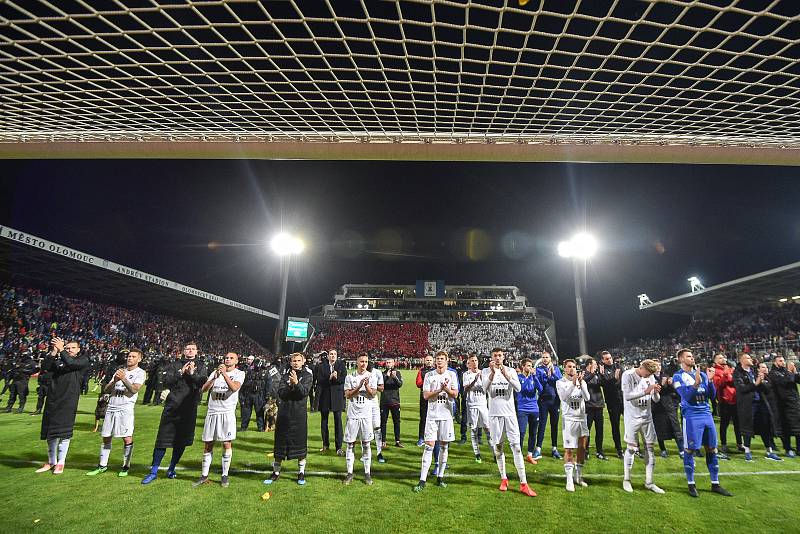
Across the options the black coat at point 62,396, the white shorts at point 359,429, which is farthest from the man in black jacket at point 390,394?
the black coat at point 62,396

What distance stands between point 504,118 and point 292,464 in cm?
691

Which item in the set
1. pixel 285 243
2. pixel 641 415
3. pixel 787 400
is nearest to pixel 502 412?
pixel 641 415

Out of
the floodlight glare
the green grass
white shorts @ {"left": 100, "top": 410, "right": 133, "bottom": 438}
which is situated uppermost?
the floodlight glare

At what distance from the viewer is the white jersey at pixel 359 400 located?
6.41m

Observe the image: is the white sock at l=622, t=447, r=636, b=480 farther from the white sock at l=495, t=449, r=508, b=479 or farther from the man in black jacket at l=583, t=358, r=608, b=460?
the white sock at l=495, t=449, r=508, b=479

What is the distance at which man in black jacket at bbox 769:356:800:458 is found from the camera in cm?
772

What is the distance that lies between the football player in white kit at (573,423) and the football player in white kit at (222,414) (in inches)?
202

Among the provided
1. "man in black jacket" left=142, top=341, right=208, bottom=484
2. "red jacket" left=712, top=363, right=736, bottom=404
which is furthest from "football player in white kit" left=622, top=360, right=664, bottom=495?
"man in black jacket" left=142, top=341, right=208, bottom=484

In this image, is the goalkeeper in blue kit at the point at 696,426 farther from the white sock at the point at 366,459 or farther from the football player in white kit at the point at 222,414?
the football player in white kit at the point at 222,414

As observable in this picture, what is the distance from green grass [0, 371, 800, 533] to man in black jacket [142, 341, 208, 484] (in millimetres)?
475

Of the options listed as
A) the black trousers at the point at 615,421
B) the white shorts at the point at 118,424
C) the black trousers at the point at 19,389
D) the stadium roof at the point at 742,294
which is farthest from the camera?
the stadium roof at the point at 742,294

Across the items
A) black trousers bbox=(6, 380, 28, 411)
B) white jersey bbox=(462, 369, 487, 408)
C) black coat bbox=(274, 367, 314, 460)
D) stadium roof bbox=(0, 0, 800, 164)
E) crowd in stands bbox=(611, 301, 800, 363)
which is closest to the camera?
stadium roof bbox=(0, 0, 800, 164)

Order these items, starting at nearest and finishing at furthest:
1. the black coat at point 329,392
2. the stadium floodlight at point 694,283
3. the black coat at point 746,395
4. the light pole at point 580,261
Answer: the black coat at point 746,395
the black coat at point 329,392
the light pole at point 580,261
the stadium floodlight at point 694,283

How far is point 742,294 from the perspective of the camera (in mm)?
30969
